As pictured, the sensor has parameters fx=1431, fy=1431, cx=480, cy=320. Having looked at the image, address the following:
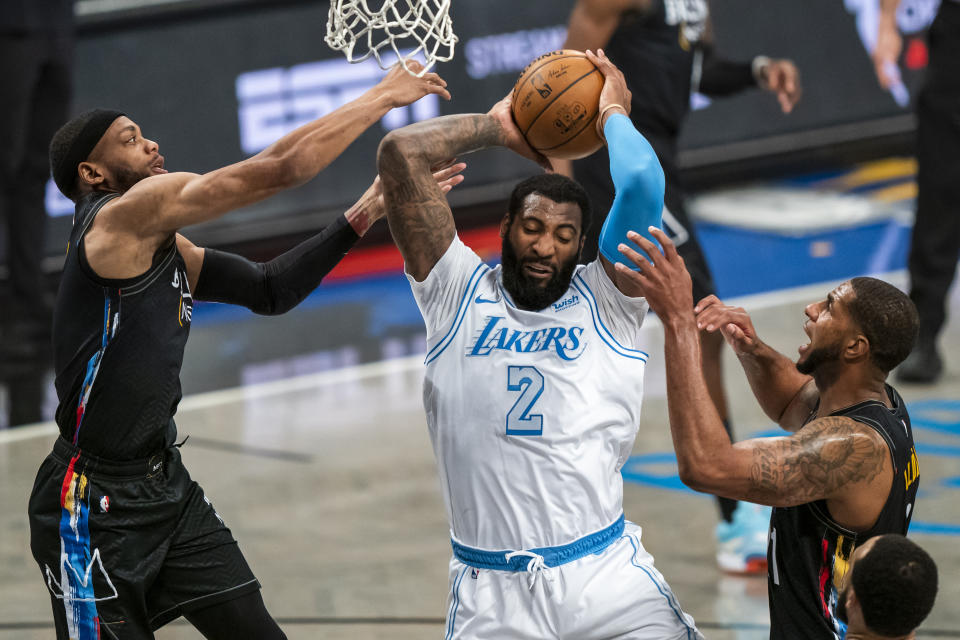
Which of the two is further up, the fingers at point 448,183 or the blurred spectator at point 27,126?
the fingers at point 448,183

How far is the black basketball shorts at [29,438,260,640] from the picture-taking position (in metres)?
4.31

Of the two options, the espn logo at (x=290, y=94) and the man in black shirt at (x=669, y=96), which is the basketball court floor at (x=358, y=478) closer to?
the man in black shirt at (x=669, y=96)

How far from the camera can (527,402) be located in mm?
4141

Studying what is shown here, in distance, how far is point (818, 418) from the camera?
398cm

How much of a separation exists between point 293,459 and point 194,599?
136 inches

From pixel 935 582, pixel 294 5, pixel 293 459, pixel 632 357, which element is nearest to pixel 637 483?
pixel 293 459

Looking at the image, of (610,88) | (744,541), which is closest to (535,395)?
(610,88)

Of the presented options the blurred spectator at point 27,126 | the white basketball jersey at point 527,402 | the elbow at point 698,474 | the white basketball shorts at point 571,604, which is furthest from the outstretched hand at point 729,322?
the blurred spectator at point 27,126

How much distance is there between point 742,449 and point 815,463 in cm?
19

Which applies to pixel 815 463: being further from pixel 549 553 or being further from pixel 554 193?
pixel 554 193

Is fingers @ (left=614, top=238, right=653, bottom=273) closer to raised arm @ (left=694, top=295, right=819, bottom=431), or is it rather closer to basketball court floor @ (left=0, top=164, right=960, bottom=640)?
raised arm @ (left=694, top=295, right=819, bottom=431)

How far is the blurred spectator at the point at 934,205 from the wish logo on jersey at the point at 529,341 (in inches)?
190

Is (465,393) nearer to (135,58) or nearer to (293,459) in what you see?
(293,459)

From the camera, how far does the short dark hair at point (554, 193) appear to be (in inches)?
170
